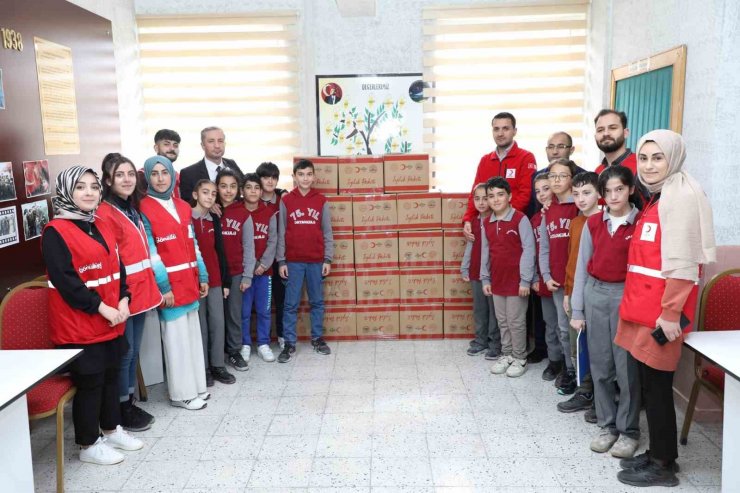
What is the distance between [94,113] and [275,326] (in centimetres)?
211

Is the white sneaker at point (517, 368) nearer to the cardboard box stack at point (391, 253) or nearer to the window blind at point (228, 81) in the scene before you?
the cardboard box stack at point (391, 253)

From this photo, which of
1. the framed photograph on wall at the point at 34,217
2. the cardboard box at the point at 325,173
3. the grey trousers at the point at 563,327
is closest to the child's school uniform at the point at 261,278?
the cardboard box at the point at 325,173

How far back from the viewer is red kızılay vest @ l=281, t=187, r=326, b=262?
414 centimetres

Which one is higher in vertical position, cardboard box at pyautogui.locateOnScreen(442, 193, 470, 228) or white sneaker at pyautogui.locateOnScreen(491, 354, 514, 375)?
cardboard box at pyautogui.locateOnScreen(442, 193, 470, 228)

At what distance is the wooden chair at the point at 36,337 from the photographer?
2.40 meters

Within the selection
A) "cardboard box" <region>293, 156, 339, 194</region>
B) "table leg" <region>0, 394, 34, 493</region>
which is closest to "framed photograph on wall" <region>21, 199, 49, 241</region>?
"table leg" <region>0, 394, 34, 493</region>

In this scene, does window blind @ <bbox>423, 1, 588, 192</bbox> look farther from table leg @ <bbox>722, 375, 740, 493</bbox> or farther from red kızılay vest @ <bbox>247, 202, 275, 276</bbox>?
table leg @ <bbox>722, 375, 740, 493</bbox>

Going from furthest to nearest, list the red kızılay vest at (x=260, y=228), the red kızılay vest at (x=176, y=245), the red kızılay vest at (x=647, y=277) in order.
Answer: the red kızılay vest at (x=260, y=228) → the red kızılay vest at (x=176, y=245) → the red kızılay vest at (x=647, y=277)

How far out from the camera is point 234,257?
12.6 feet

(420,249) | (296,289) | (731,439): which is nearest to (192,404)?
(296,289)

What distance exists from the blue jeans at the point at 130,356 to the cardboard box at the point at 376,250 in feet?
6.03

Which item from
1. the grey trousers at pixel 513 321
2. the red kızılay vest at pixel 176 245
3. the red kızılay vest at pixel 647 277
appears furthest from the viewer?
the grey trousers at pixel 513 321

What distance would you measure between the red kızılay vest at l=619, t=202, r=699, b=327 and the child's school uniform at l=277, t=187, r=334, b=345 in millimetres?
2356

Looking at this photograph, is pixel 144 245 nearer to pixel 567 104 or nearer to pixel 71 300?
pixel 71 300
